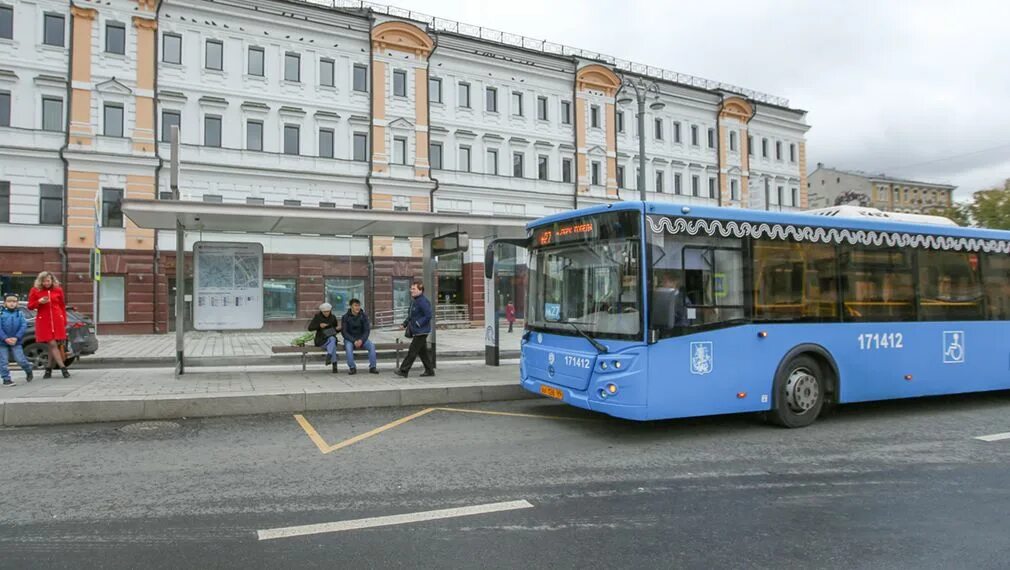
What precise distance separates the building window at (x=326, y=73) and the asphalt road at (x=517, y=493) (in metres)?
27.0

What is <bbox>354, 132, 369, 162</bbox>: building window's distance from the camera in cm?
3250

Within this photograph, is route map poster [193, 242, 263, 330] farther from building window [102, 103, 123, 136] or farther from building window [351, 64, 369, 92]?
building window [351, 64, 369, 92]

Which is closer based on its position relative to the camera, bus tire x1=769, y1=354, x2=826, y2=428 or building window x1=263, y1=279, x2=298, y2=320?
bus tire x1=769, y1=354, x2=826, y2=428

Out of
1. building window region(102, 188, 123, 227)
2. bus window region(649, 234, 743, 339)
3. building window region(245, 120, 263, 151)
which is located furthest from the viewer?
building window region(245, 120, 263, 151)

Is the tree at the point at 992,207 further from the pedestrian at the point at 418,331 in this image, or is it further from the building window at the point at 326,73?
the building window at the point at 326,73

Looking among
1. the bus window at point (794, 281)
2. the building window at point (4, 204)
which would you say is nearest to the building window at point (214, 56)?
the building window at point (4, 204)

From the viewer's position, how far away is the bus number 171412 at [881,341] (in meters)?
8.21

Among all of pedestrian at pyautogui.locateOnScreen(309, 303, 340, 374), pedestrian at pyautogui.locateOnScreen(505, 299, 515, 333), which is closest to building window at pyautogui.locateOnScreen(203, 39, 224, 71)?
pedestrian at pyautogui.locateOnScreen(505, 299, 515, 333)

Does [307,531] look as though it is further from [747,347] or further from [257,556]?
[747,347]

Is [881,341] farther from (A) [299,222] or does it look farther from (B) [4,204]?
(B) [4,204]

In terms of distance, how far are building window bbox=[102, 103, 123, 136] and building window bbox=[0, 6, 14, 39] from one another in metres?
4.22

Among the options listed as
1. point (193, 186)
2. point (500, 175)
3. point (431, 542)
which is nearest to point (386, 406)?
point (431, 542)

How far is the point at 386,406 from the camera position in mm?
9359

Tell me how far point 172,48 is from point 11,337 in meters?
23.3
